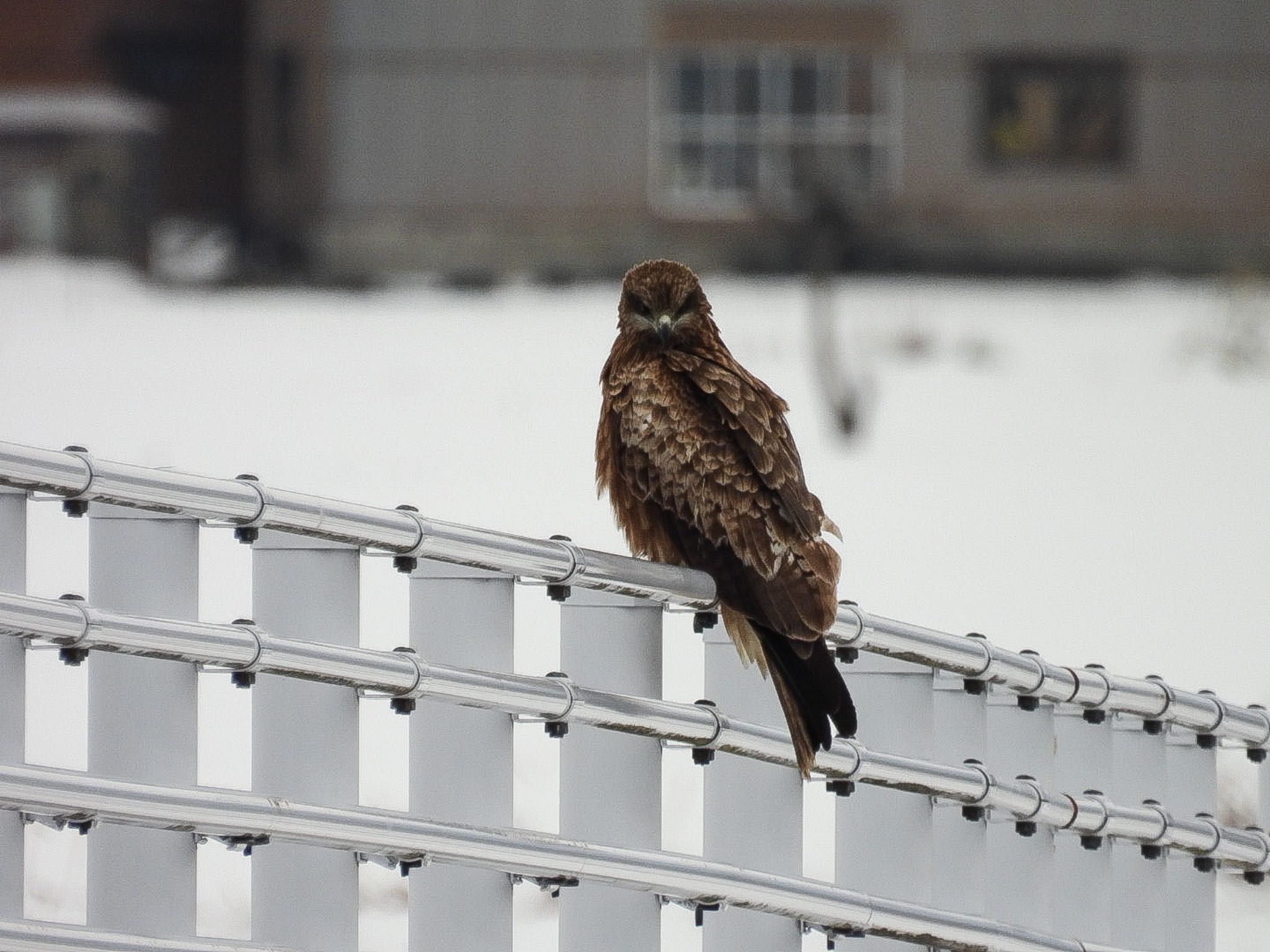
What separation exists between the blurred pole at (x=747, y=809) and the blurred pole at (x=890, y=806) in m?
0.27

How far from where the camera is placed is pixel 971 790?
10.9 feet

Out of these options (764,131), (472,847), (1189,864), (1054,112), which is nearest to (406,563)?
(472,847)

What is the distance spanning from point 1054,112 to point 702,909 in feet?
66.6

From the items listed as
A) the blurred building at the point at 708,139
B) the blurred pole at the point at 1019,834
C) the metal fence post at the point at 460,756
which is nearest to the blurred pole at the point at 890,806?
the blurred pole at the point at 1019,834

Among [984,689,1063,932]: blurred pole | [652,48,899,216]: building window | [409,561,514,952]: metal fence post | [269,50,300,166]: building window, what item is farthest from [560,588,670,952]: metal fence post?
[269,50,300,166]: building window

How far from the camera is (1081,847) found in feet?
12.5

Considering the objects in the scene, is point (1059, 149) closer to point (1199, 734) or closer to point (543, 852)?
point (1199, 734)

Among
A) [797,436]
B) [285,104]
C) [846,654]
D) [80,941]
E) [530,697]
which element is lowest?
[80,941]

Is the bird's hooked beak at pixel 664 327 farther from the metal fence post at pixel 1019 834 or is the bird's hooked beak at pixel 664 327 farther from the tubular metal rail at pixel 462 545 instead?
the metal fence post at pixel 1019 834

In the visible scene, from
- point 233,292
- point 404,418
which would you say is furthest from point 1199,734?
point 233,292

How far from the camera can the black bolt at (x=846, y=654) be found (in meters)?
3.24

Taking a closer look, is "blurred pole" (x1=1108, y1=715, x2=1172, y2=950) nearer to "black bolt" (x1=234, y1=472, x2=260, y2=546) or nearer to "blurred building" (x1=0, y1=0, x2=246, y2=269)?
"black bolt" (x1=234, y1=472, x2=260, y2=546)

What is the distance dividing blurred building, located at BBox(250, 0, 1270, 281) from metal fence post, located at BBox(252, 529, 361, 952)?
18.4 metres

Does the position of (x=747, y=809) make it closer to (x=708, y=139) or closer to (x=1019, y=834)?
(x=1019, y=834)
